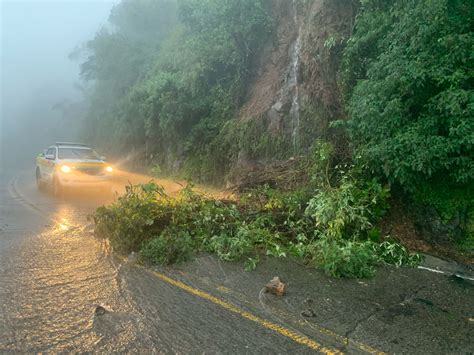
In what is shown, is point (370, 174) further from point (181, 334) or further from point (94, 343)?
point (94, 343)

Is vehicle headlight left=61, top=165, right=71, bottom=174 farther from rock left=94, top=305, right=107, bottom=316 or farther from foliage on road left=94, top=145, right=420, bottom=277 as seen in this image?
rock left=94, top=305, right=107, bottom=316

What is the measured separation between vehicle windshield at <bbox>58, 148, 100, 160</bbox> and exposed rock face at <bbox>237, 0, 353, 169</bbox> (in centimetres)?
525

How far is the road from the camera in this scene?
343 centimetres

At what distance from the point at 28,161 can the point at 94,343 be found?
38.2m

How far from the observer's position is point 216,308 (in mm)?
4145

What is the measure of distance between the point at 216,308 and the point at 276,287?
759 millimetres

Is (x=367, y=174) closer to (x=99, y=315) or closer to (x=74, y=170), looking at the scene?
(x=99, y=315)

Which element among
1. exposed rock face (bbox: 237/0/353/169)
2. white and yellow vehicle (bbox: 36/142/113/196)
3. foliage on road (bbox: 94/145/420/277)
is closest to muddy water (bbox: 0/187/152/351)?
foliage on road (bbox: 94/145/420/277)

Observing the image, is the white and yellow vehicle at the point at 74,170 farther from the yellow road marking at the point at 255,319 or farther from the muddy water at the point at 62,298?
the yellow road marking at the point at 255,319

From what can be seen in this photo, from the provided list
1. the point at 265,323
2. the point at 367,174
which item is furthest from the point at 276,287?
the point at 367,174

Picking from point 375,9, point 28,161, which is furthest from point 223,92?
point 28,161

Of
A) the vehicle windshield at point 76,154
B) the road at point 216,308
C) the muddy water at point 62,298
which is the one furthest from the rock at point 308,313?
the vehicle windshield at point 76,154

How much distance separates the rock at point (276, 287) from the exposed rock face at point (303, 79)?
4.81m

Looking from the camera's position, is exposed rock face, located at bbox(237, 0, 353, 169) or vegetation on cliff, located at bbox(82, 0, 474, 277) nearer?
vegetation on cliff, located at bbox(82, 0, 474, 277)
